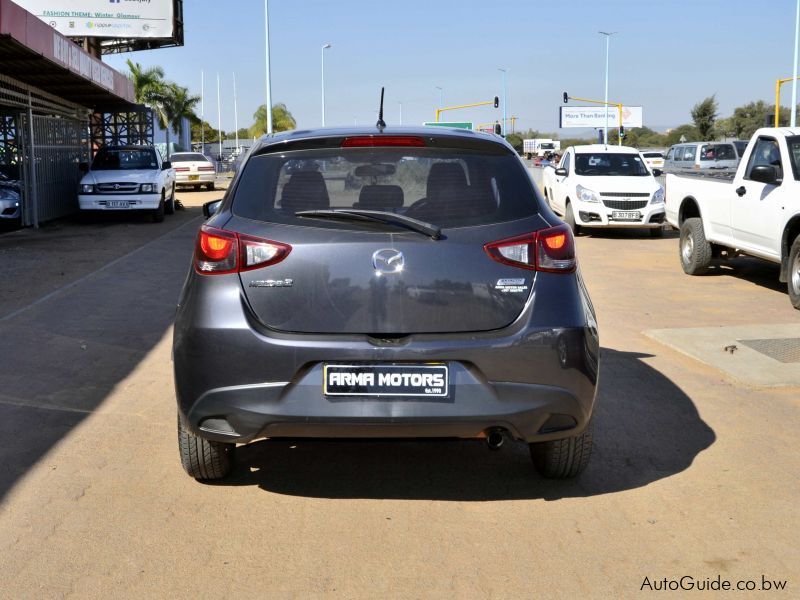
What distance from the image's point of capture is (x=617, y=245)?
17500 mm

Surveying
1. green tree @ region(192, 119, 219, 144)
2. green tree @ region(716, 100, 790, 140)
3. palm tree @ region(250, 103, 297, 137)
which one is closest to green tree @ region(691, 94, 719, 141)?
green tree @ region(716, 100, 790, 140)

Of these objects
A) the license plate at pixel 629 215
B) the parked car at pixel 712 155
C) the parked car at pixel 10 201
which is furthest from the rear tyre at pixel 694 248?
the parked car at pixel 712 155

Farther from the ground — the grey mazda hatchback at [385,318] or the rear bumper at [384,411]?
the grey mazda hatchback at [385,318]

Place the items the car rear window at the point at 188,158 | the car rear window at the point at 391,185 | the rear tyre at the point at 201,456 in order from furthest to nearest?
the car rear window at the point at 188,158
the rear tyre at the point at 201,456
the car rear window at the point at 391,185

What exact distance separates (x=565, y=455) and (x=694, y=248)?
8719 millimetres

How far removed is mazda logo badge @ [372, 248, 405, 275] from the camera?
4133 millimetres

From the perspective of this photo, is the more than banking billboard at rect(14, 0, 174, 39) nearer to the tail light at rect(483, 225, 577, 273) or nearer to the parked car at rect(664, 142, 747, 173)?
the parked car at rect(664, 142, 747, 173)

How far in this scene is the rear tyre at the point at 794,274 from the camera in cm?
1005

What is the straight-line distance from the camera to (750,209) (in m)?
11.2

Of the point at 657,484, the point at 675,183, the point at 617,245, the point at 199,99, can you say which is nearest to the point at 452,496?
the point at 657,484

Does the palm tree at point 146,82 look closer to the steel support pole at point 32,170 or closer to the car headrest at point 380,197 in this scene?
the steel support pole at point 32,170

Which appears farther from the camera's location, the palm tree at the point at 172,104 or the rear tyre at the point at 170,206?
the palm tree at the point at 172,104

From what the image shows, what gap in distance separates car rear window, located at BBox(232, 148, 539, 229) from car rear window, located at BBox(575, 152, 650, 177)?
1518 cm

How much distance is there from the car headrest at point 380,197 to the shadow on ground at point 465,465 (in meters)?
1.29
